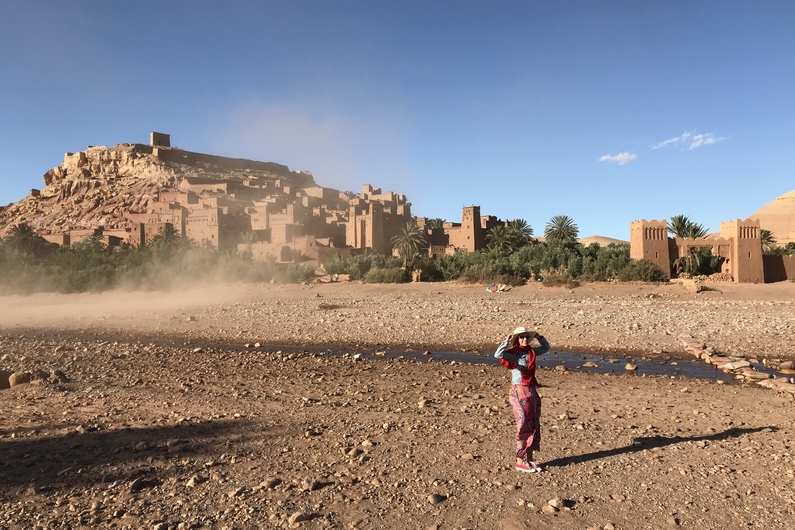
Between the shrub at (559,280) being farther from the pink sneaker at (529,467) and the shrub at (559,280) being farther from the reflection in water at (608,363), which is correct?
the pink sneaker at (529,467)

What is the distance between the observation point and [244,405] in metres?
7.43

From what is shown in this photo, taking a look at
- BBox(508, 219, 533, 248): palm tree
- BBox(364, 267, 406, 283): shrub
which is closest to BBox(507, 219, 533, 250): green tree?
BBox(508, 219, 533, 248): palm tree

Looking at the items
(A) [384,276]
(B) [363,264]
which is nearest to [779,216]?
(B) [363,264]

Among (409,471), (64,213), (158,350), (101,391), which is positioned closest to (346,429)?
(409,471)

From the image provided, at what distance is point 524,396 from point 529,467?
0.59 metres

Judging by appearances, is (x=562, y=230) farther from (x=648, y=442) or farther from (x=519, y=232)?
(x=648, y=442)

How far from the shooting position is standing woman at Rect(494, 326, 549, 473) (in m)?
4.88

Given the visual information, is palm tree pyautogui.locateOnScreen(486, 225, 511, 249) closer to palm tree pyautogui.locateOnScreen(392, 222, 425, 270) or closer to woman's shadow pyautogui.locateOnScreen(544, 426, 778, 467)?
palm tree pyautogui.locateOnScreen(392, 222, 425, 270)

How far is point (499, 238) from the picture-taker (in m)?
41.6

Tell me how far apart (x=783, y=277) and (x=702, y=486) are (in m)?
28.8

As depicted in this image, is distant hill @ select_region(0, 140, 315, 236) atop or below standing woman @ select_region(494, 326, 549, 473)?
atop

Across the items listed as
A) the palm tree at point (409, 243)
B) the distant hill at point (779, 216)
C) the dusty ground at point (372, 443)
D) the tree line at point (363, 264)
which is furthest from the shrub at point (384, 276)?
the distant hill at point (779, 216)

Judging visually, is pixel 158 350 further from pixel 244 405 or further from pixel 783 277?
pixel 783 277

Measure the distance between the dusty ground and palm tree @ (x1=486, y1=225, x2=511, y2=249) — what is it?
2759cm
